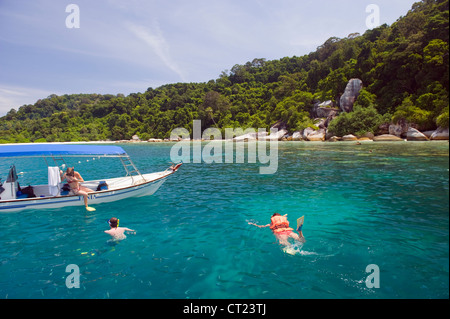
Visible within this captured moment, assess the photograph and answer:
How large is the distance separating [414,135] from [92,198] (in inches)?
2187

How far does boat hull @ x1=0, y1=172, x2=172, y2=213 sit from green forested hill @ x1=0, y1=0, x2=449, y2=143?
14.1 metres

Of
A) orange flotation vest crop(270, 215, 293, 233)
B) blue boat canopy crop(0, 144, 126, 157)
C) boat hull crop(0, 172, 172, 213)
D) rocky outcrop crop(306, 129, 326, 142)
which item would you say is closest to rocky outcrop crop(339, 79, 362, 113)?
rocky outcrop crop(306, 129, 326, 142)

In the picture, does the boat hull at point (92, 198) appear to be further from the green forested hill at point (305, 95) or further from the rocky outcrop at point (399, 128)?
the rocky outcrop at point (399, 128)

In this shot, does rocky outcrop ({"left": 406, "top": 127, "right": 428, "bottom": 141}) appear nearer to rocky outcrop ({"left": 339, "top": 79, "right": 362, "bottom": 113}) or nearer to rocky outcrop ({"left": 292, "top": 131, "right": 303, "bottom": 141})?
rocky outcrop ({"left": 339, "top": 79, "right": 362, "bottom": 113})

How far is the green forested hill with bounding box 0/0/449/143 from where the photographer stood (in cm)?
4691

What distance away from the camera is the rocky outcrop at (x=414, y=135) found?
43403 millimetres

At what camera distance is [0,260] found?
7965 millimetres

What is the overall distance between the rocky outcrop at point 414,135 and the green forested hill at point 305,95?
1572mm

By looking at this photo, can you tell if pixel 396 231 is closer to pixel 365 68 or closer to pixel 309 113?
pixel 365 68

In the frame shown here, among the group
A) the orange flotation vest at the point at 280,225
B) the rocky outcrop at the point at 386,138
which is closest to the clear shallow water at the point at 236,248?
the orange flotation vest at the point at 280,225

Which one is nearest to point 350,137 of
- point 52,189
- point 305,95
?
point 305,95

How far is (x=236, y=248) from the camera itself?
8.45 meters

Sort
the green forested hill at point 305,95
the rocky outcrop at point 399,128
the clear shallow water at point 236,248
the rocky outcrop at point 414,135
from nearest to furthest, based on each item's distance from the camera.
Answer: the clear shallow water at point 236,248 → the rocky outcrop at point 414,135 → the green forested hill at point 305,95 → the rocky outcrop at point 399,128
